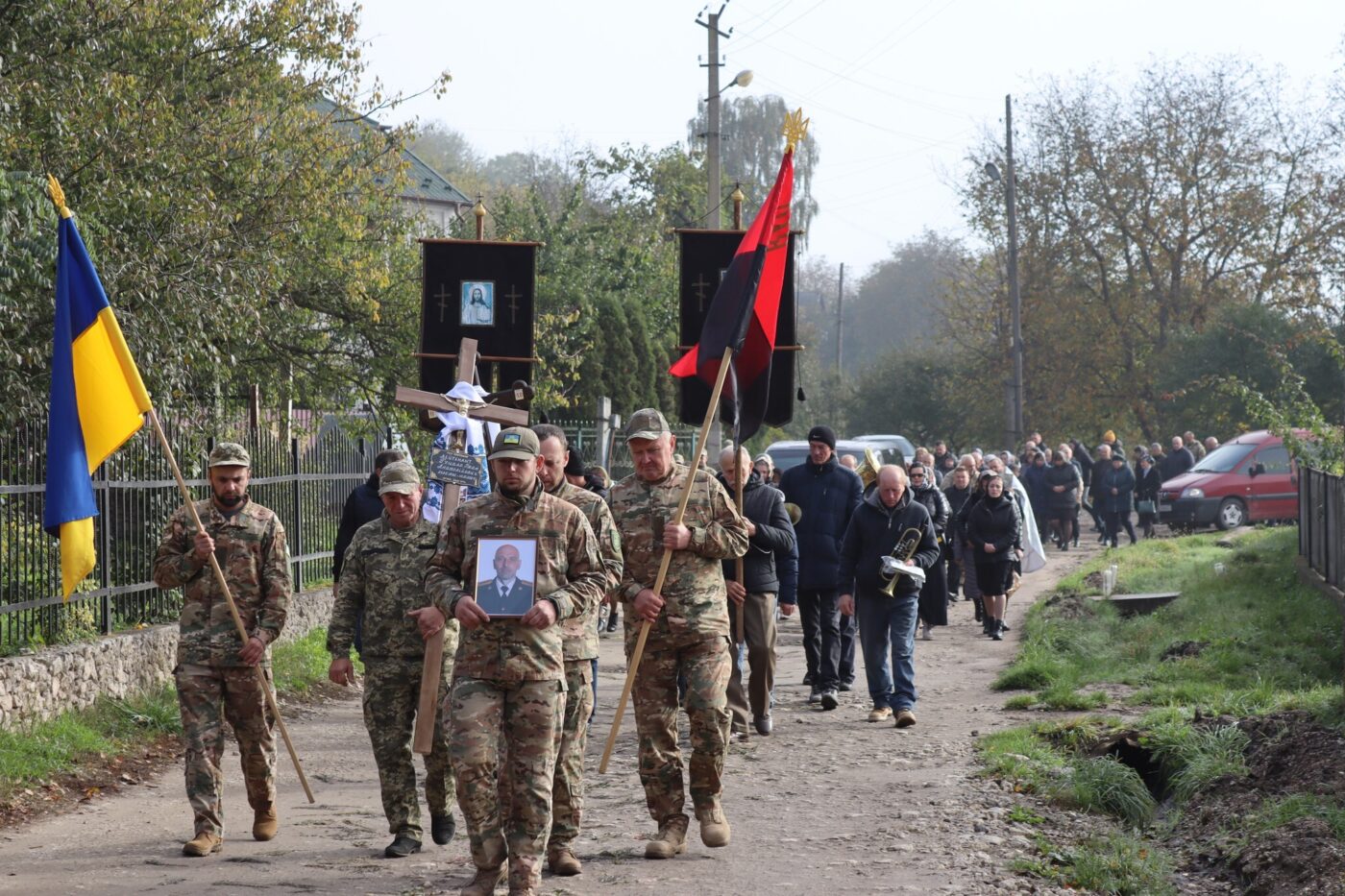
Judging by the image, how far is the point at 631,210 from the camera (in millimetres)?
48219

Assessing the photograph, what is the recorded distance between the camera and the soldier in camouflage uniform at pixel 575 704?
23.1 ft

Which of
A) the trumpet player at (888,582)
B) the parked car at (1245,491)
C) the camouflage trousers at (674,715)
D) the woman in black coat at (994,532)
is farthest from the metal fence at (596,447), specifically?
the camouflage trousers at (674,715)

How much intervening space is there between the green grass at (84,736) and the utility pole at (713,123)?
42.8 ft

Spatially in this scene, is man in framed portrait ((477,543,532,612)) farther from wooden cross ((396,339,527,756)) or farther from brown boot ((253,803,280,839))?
brown boot ((253,803,280,839))

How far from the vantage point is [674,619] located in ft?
25.2

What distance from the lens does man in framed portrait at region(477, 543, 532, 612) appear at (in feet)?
21.4

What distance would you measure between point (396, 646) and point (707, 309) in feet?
19.1

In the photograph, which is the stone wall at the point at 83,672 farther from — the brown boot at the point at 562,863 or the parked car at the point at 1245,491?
the parked car at the point at 1245,491

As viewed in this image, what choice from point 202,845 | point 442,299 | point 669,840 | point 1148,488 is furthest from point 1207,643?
point 1148,488

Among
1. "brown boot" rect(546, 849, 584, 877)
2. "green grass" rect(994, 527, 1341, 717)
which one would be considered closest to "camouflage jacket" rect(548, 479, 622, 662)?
"brown boot" rect(546, 849, 584, 877)

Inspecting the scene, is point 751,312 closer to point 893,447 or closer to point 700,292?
point 700,292

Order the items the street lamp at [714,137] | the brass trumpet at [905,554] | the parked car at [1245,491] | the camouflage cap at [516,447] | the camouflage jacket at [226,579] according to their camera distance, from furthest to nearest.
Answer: the parked car at [1245,491]
the street lamp at [714,137]
the brass trumpet at [905,554]
the camouflage jacket at [226,579]
the camouflage cap at [516,447]

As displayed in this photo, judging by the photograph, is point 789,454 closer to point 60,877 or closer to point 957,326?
point 60,877

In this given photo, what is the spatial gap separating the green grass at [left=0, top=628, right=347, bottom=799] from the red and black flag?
4397 millimetres
